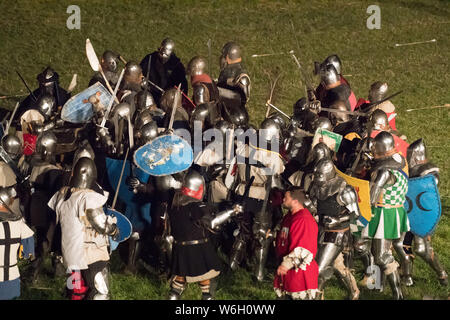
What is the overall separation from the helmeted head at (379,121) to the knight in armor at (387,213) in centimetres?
118

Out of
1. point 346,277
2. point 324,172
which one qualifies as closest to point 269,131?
point 324,172

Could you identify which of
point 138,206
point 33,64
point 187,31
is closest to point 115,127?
point 138,206

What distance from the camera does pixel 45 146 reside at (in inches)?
462

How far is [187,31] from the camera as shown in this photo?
2356 cm

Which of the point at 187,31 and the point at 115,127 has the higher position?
the point at 187,31

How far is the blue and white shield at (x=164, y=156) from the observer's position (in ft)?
36.9

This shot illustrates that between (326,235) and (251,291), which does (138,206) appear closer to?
(251,291)

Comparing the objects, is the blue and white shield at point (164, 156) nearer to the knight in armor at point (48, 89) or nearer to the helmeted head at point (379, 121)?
the helmeted head at point (379, 121)

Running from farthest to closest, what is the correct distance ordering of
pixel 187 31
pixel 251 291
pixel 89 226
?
pixel 187 31 < pixel 251 291 < pixel 89 226

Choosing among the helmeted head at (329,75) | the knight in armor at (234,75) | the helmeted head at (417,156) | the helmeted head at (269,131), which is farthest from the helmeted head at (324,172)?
the knight in armor at (234,75)

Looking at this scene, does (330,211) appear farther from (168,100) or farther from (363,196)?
(168,100)

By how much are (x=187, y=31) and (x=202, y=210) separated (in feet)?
44.9

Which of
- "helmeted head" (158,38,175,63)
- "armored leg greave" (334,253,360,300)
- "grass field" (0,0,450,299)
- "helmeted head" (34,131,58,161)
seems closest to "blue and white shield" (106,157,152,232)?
"helmeted head" (34,131,58,161)

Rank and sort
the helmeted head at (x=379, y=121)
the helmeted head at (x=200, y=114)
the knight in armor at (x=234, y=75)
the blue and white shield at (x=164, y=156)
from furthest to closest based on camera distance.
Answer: the knight in armor at (x=234, y=75)
the helmeted head at (x=200, y=114)
the helmeted head at (x=379, y=121)
the blue and white shield at (x=164, y=156)
